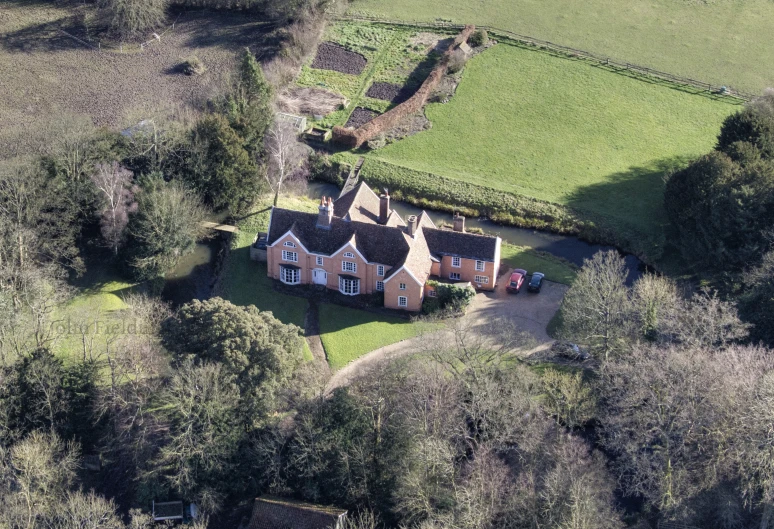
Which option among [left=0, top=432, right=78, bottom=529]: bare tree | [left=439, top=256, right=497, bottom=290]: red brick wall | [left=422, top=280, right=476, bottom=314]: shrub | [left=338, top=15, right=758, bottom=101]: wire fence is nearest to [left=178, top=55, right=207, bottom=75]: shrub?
[left=338, top=15, right=758, bottom=101]: wire fence

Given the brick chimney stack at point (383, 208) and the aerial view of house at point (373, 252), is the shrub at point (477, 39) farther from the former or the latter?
the brick chimney stack at point (383, 208)

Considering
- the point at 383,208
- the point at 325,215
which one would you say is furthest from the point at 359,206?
the point at 325,215

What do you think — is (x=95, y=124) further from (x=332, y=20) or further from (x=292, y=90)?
(x=332, y=20)

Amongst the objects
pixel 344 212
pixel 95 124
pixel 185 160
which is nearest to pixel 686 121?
pixel 344 212

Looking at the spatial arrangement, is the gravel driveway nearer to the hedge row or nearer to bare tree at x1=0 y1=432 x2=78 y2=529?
the hedge row

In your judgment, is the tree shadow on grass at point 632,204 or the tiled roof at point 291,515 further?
the tree shadow on grass at point 632,204

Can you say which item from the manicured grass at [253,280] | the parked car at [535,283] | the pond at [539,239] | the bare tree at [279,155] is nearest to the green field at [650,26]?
the pond at [539,239]
